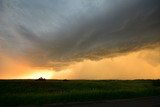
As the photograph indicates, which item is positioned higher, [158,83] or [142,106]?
[158,83]

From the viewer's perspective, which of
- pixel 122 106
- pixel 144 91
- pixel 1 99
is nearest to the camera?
pixel 122 106

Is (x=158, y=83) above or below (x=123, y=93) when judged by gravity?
above

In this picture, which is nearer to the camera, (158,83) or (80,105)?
(80,105)

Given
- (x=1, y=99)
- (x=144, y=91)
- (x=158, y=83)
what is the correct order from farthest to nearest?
1. (x=158, y=83)
2. (x=144, y=91)
3. (x=1, y=99)

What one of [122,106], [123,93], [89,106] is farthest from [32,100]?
[123,93]

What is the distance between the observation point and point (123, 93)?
1617 inches

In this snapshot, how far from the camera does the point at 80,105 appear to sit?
27812 millimetres

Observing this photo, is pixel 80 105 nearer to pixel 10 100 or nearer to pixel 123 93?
pixel 10 100

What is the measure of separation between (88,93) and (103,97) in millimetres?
2444

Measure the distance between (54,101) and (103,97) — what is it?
355 inches

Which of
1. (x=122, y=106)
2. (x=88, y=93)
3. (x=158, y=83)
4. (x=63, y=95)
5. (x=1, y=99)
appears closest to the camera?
(x=122, y=106)

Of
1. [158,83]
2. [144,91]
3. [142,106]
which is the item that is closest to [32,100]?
[142,106]

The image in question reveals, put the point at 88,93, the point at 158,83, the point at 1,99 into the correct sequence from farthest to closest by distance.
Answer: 1. the point at 158,83
2. the point at 88,93
3. the point at 1,99

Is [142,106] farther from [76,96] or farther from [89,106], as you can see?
[76,96]
